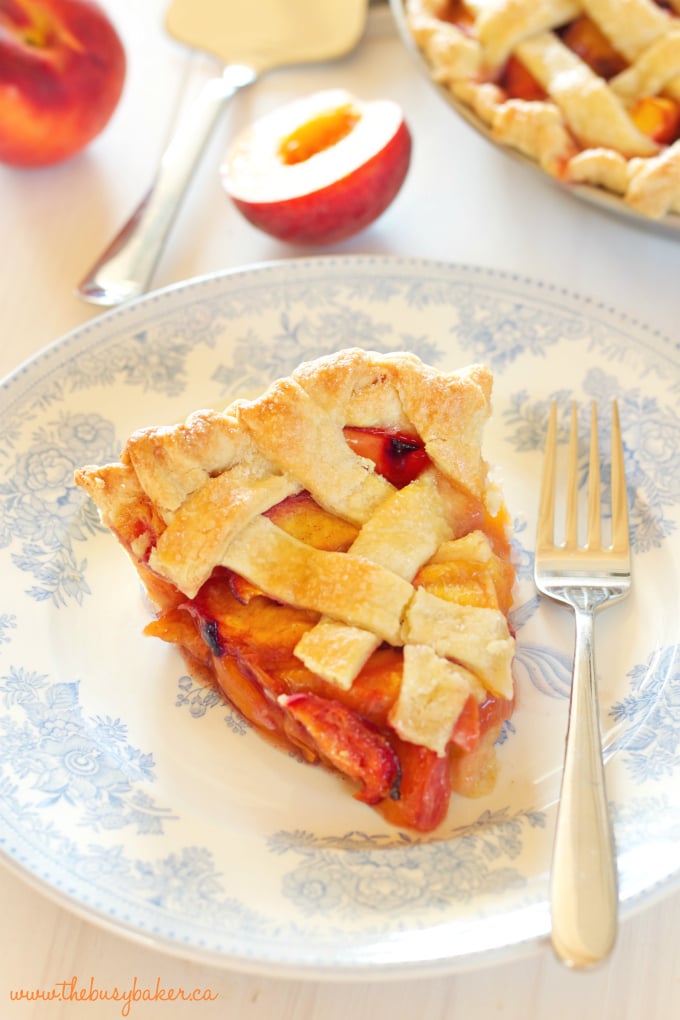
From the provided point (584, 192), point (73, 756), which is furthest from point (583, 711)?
point (584, 192)

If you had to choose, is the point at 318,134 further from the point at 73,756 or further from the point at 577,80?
the point at 73,756

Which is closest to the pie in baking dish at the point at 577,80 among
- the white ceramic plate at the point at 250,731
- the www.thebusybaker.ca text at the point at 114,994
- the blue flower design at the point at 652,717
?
the white ceramic plate at the point at 250,731

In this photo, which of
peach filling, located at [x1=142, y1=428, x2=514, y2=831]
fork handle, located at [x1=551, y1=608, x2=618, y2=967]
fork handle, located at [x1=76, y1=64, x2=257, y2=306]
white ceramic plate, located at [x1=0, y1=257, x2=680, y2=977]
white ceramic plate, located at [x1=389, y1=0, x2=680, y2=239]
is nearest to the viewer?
fork handle, located at [x1=551, y1=608, x2=618, y2=967]

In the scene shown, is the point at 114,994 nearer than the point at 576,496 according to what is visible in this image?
Yes

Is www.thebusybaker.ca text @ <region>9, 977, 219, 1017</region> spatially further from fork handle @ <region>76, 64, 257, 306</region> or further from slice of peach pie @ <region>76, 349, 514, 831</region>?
fork handle @ <region>76, 64, 257, 306</region>

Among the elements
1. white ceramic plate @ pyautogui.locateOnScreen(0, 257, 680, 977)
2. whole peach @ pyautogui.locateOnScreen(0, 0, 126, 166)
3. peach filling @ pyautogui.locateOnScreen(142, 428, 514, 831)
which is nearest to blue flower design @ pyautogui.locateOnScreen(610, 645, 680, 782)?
white ceramic plate @ pyautogui.locateOnScreen(0, 257, 680, 977)

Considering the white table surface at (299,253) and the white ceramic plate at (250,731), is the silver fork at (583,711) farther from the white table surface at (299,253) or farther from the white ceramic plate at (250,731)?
the white table surface at (299,253)
